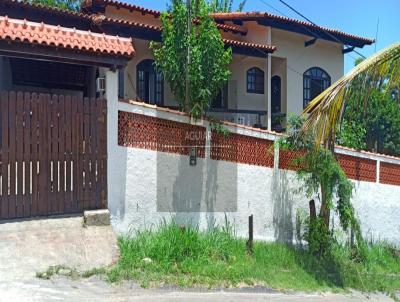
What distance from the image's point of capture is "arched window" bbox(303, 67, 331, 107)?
16.4 m

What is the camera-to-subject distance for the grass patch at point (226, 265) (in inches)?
272

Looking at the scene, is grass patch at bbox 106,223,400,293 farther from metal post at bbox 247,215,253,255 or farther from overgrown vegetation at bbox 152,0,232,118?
overgrown vegetation at bbox 152,0,232,118

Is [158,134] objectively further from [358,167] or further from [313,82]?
[313,82]

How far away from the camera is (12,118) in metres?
7.46

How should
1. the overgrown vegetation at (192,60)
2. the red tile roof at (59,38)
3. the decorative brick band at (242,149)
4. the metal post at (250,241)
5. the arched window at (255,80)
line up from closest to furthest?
the red tile roof at (59,38), the metal post at (250,241), the overgrown vegetation at (192,60), the decorative brick band at (242,149), the arched window at (255,80)

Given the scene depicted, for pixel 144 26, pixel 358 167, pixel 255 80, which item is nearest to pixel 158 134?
pixel 144 26

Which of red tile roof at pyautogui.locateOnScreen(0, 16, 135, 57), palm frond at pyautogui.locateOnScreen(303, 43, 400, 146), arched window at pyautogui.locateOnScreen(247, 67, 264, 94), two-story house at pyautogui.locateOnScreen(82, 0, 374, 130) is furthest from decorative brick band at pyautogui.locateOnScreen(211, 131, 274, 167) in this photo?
arched window at pyautogui.locateOnScreen(247, 67, 264, 94)

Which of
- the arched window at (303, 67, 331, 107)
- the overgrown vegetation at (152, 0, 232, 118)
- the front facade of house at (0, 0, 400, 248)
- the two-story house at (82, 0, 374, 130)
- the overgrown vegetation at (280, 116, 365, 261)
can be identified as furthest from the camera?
the arched window at (303, 67, 331, 107)

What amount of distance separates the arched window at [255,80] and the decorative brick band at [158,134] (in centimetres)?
704

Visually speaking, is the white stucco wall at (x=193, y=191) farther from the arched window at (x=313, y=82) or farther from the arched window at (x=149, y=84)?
the arched window at (x=313, y=82)

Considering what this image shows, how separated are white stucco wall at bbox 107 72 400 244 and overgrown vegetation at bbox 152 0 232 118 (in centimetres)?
52

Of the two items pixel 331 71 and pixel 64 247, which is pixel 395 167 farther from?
pixel 64 247

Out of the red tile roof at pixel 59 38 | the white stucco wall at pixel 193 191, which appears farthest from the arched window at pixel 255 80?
the red tile roof at pixel 59 38

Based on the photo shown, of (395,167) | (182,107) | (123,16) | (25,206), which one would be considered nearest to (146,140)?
(182,107)
